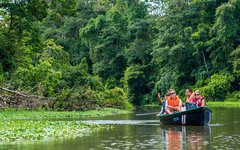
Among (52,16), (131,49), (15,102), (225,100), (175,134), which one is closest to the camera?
(175,134)

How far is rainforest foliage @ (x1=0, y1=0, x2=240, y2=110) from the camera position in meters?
35.1

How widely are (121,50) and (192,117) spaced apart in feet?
147

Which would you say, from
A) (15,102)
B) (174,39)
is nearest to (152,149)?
(15,102)

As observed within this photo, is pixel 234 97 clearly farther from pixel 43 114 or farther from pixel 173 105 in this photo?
pixel 173 105

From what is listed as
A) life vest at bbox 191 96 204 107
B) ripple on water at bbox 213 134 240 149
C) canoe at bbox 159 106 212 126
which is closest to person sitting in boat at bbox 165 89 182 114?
canoe at bbox 159 106 212 126

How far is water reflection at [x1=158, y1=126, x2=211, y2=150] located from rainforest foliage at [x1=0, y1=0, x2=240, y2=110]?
13.2 m

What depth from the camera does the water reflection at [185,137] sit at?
1619 centimetres

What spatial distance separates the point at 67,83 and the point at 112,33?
2890 cm

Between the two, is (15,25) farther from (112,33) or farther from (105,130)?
(112,33)

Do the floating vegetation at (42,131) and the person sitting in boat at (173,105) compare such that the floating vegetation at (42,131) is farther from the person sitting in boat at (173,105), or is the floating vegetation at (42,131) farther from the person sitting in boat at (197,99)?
the person sitting in boat at (197,99)

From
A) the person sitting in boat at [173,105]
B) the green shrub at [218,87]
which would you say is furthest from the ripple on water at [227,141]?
the green shrub at [218,87]

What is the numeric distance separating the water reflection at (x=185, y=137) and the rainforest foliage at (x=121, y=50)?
13.2m

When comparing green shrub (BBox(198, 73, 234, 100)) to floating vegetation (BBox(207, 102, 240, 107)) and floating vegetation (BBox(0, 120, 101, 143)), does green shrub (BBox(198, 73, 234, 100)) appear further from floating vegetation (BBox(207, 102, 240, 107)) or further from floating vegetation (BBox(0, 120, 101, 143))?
floating vegetation (BBox(0, 120, 101, 143))

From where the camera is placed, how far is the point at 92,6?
77875 millimetres
